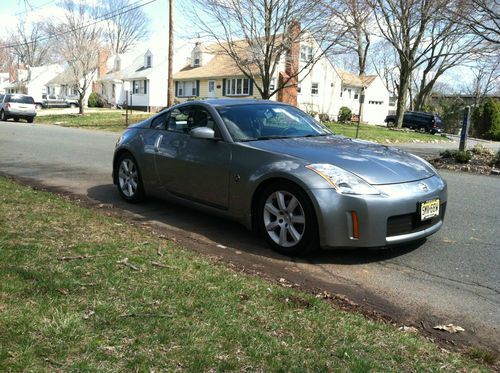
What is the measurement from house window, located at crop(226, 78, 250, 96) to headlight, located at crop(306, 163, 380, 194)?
36.2 m

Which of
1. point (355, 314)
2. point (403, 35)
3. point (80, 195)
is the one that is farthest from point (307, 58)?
point (355, 314)

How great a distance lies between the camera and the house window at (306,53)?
22.8m

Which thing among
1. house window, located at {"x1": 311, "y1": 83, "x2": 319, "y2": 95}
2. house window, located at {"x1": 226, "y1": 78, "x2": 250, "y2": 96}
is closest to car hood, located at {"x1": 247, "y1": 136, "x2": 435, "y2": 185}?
house window, located at {"x1": 226, "y1": 78, "x2": 250, "y2": 96}

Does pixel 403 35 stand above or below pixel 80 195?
above

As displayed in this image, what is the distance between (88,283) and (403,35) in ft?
90.5

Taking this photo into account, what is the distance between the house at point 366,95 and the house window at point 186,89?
1317 cm

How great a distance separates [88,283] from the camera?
3363 mm

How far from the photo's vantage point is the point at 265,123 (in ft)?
18.2

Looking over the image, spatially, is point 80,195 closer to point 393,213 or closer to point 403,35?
point 393,213

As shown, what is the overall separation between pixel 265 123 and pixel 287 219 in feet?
4.56

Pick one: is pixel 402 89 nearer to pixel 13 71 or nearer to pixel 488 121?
pixel 488 121

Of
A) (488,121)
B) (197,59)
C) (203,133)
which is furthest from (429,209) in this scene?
(197,59)

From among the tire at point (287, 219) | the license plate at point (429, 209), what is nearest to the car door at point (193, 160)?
the tire at point (287, 219)

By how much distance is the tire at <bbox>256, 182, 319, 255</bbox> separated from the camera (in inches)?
173
